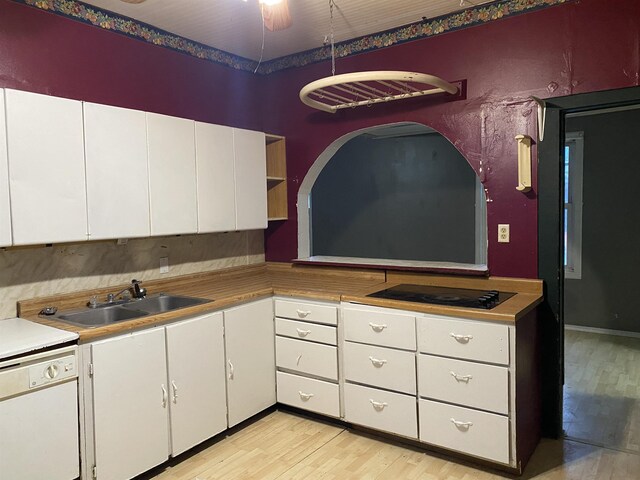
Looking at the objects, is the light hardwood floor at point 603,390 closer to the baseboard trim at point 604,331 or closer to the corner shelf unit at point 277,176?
the baseboard trim at point 604,331

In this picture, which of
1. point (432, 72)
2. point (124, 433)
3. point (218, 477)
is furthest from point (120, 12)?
point (218, 477)

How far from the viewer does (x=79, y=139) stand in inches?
95.3

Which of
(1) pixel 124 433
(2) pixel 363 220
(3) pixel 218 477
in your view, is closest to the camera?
(1) pixel 124 433

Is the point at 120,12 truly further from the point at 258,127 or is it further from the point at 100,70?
the point at 258,127

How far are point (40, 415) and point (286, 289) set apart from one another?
151 centimetres

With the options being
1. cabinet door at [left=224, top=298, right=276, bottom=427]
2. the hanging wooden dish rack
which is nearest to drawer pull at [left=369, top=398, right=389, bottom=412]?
cabinet door at [left=224, top=298, right=276, bottom=427]

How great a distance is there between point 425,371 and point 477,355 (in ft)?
0.99

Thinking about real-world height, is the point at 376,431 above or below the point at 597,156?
below

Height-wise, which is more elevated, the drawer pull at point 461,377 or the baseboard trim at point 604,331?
the drawer pull at point 461,377

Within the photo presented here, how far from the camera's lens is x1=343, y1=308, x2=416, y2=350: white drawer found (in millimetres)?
2619

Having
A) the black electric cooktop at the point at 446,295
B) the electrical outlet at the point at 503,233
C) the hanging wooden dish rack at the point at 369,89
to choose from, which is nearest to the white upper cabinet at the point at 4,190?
the hanging wooden dish rack at the point at 369,89

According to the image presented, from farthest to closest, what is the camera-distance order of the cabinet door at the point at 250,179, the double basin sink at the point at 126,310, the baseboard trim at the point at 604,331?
the baseboard trim at the point at 604,331 → the cabinet door at the point at 250,179 → the double basin sink at the point at 126,310

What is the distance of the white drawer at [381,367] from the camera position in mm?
2635

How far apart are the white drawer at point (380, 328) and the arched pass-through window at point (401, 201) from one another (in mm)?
2515
